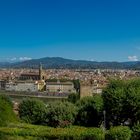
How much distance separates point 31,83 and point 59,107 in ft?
320

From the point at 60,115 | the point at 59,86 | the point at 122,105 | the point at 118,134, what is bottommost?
the point at 59,86

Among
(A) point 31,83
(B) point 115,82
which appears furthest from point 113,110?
(A) point 31,83

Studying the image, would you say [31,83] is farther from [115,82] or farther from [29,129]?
[29,129]

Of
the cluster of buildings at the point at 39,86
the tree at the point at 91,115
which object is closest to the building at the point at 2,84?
the cluster of buildings at the point at 39,86

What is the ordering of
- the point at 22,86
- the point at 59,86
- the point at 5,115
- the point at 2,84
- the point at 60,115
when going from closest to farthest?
the point at 5,115 → the point at 60,115 → the point at 59,86 → the point at 22,86 → the point at 2,84

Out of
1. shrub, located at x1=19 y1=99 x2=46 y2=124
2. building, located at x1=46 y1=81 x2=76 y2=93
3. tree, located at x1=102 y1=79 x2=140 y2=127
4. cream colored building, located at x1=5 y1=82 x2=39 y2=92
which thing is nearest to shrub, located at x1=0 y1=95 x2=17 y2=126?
shrub, located at x1=19 y1=99 x2=46 y2=124

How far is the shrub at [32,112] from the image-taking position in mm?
42897

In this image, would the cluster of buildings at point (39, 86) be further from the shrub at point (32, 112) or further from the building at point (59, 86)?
the shrub at point (32, 112)

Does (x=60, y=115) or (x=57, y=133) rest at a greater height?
(x=57, y=133)

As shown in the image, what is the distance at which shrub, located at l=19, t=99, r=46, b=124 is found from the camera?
141 feet

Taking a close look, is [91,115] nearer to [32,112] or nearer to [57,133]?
[32,112]

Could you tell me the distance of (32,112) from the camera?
46.0 meters

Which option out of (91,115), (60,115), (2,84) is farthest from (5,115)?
(2,84)

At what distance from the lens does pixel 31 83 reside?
137 m
